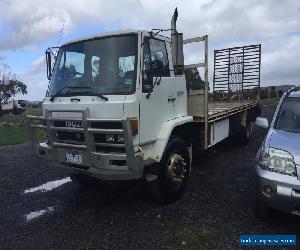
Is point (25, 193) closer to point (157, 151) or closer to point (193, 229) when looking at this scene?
point (157, 151)

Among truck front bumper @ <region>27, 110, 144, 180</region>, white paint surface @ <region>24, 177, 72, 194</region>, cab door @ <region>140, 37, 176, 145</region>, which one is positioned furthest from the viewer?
white paint surface @ <region>24, 177, 72, 194</region>

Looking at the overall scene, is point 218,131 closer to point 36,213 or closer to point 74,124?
point 74,124

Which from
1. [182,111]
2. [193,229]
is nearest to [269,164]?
[193,229]

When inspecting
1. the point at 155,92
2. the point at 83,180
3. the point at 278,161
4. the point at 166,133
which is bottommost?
the point at 83,180

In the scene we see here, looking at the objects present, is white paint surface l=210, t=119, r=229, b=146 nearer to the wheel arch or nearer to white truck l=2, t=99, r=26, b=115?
the wheel arch

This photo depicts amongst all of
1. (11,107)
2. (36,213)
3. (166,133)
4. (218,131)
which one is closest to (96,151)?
(166,133)

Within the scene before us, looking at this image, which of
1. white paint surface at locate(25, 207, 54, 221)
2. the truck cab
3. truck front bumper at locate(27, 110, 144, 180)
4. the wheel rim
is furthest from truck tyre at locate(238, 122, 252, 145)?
white paint surface at locate(25, 207, 54, 221)

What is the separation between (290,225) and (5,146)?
36.6 feet

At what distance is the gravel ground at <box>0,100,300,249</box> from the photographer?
4.41 meters

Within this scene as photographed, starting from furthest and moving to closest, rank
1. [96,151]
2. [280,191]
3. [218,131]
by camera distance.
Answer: [218,131]
[96,151]
[280,191]

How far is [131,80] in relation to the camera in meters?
4.84

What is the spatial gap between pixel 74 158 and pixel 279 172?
285 cm

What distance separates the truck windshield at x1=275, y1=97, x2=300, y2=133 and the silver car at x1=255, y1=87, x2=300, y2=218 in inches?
1.5

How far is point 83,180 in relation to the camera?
6547mm
